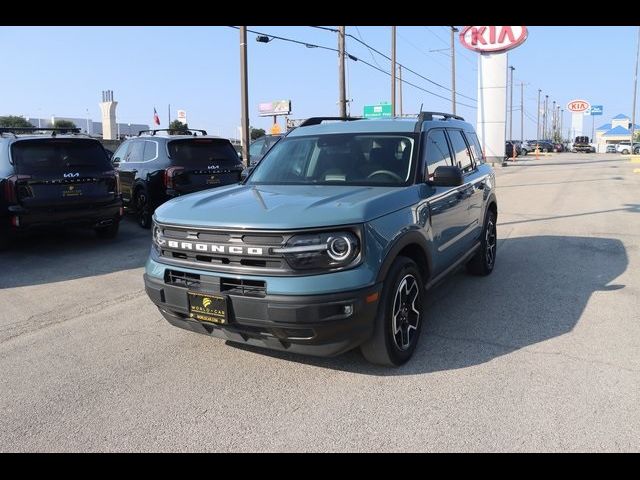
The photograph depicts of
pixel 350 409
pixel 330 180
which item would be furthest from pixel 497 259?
pixel 350 409

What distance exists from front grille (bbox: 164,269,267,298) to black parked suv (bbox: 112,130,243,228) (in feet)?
20.9

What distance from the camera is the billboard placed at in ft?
240

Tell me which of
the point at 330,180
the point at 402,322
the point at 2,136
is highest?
the point at 2,136

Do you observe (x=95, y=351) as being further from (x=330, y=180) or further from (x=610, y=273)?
(x=610, y=273)

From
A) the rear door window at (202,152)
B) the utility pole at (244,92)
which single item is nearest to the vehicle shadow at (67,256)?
the rear door window at (202,152)

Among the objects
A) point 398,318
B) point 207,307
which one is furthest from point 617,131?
point 207,307

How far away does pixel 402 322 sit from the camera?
4.18 m

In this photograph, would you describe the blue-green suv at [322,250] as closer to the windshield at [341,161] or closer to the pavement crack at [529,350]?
the windshield at [341,161]

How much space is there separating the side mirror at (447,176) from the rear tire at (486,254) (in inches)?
86.9

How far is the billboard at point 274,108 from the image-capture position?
73.2 metres

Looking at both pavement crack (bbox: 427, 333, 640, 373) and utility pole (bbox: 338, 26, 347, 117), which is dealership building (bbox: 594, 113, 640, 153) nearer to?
utility pole (bbox: 338, 26, 347, 117)

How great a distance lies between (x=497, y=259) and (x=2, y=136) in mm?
7764

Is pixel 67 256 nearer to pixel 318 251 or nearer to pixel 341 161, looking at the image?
pixel 341 161

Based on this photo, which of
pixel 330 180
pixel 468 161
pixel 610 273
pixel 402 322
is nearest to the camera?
pixel 402 322
